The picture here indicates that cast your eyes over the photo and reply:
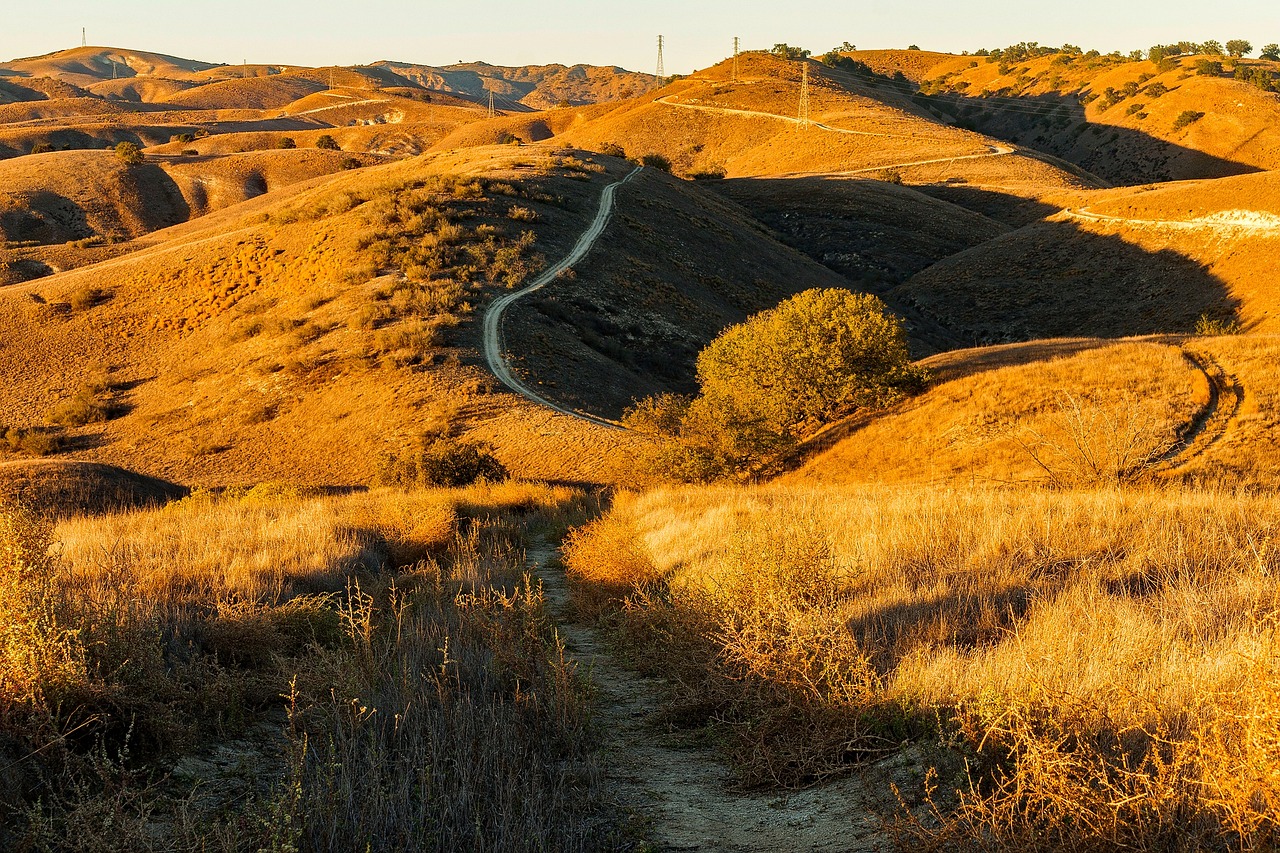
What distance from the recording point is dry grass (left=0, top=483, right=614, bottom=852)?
374cm

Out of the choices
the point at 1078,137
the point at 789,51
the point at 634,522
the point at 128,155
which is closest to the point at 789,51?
the point at 789,51

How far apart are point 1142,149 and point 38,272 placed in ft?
351

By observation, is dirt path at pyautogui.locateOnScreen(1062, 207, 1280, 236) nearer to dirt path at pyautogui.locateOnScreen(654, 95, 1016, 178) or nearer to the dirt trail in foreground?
dirt path at pyautogui.locateOnScreen(654, 95, 1016, 178)

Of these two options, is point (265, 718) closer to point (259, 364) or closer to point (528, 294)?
point (259, 364)

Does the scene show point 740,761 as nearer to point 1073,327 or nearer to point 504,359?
point 504,359

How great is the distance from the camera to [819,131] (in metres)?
92.9

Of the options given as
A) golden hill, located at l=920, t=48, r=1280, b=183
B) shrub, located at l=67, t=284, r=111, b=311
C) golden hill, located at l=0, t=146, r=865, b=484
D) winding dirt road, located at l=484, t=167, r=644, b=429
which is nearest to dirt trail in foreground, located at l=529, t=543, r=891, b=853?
golden hill, located at l=0, t=146, r=865, b=484

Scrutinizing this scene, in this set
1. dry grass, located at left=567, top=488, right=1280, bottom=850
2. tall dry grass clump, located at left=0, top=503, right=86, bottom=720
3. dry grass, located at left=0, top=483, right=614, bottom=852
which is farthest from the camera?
tall dry grass clump, located at left=0, top=503, right=86, bottom=720

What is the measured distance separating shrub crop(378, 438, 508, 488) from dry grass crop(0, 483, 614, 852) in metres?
14.0

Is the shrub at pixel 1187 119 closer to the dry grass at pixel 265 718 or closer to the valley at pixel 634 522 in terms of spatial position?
the valley at pixel 634 522

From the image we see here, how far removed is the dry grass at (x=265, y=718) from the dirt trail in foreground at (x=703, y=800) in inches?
12.9

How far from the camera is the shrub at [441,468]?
72.3ft

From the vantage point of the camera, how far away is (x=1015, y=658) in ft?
15.0

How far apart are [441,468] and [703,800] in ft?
60.6
